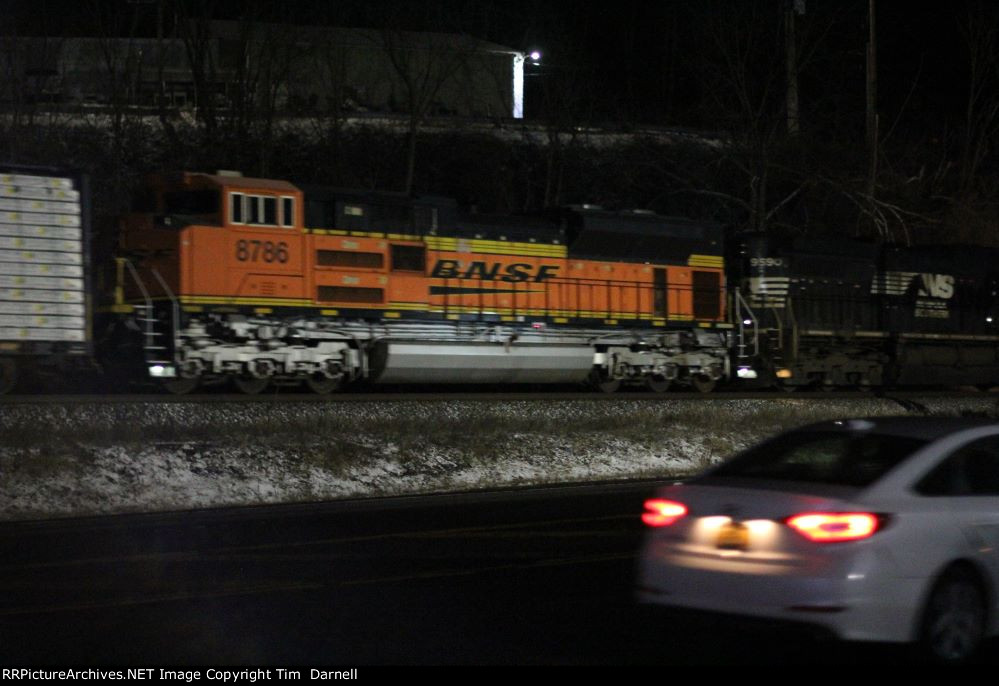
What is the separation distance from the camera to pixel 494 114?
179 ft

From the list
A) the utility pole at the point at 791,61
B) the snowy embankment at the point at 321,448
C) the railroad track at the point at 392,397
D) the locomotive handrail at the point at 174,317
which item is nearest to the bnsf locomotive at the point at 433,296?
the locomotive handrail at the point at 174,317

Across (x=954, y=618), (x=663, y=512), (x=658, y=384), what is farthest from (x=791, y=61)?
(x=954, y=618)

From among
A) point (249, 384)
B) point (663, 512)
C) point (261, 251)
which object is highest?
point (261, 251)

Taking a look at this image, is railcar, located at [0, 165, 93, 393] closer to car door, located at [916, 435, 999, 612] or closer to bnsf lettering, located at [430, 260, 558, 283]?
bnsf lettering, located at [430, 260, 558, 283]

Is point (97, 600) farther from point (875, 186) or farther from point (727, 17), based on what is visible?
point (727, 17)

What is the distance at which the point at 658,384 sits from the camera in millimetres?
26469

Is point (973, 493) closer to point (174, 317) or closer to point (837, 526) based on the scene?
point (837, 526)

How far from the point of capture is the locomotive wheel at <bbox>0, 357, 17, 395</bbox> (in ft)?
60.9

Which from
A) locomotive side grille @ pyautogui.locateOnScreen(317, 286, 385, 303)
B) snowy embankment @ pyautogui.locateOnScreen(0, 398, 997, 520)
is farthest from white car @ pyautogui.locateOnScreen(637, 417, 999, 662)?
locomotive side grille @ pyautogui.locateOnScreen(317, 286, 385, 303)

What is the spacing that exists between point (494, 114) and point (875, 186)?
75.7 feet

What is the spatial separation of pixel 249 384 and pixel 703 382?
10.9 meters

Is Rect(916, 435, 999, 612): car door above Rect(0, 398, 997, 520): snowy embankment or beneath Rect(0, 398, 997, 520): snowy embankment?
above

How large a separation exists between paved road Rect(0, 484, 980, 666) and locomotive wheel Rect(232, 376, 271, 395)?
730 cm

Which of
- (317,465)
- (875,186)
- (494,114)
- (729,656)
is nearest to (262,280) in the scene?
(317,465)
